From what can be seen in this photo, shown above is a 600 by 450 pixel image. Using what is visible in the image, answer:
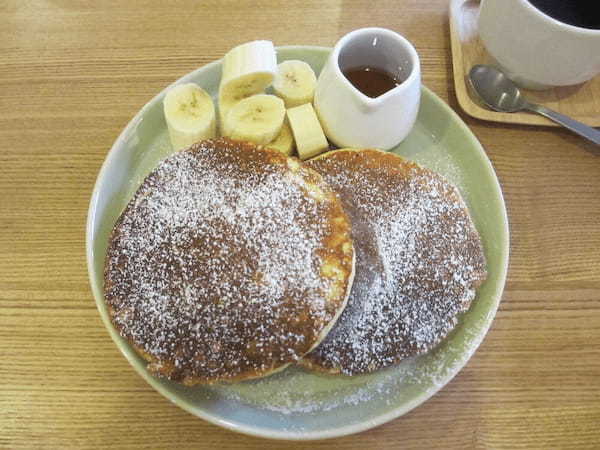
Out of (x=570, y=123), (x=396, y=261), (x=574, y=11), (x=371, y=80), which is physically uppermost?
(x=574, y=11)

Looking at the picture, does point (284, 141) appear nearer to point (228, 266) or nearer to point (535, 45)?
point (228, 266)

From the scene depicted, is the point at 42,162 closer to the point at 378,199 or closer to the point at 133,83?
the point at 133,83

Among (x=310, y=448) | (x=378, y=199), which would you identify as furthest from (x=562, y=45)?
(x=310, y=448)

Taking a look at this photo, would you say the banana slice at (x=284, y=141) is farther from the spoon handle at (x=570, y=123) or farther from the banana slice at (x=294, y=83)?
the spoon handle at (x=570, y=123)

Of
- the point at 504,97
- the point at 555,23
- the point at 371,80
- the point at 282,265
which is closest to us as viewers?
the point at 282,265

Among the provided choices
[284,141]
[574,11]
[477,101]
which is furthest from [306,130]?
[574,11]

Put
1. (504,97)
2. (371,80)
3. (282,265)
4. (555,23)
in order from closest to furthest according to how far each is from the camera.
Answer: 1. (282,265)
2. (555,23)
3. (371,80)
4. (504,97)

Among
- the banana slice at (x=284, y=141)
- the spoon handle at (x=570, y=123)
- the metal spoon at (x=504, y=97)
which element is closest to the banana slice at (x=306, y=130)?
the banana slice at (x=284, y=141)
